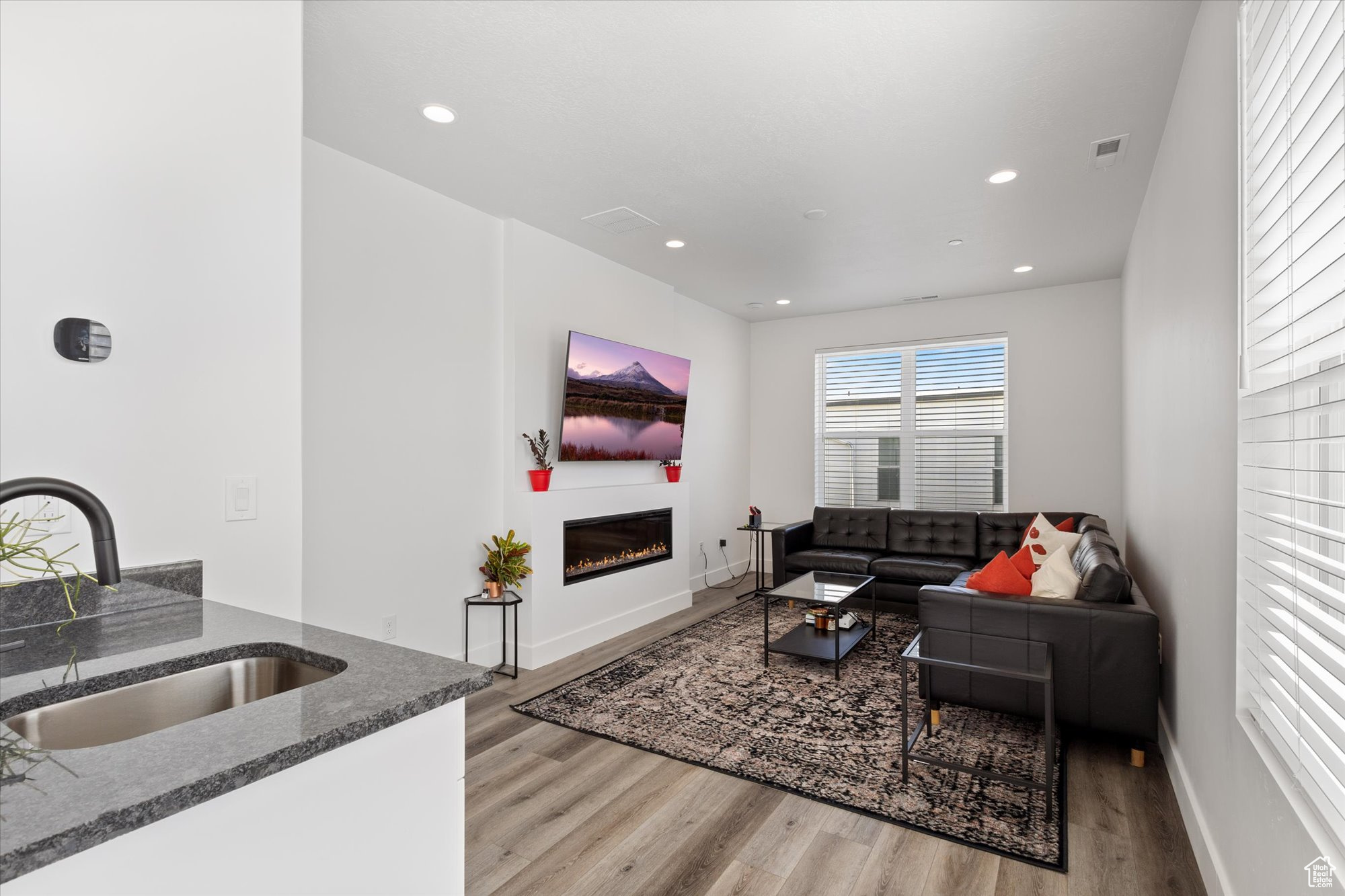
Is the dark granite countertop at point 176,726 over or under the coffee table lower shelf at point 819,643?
over

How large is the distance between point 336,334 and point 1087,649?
3.57m

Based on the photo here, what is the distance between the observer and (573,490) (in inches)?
166

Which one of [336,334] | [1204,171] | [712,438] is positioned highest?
[1204,171]

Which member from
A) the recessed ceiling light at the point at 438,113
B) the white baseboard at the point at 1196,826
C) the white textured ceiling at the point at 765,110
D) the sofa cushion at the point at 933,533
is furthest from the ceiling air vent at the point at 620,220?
the white baseboard at the point at 1196,826

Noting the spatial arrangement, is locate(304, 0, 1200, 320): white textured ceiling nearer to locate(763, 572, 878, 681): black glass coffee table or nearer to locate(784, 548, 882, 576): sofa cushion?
locate(763, 572, 878, 681): black glass coffee table

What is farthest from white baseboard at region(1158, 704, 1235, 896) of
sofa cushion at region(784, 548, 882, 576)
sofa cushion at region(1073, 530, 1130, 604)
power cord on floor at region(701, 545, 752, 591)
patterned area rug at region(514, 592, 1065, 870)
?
power cord on floor at region(701, 545, 752, 591)

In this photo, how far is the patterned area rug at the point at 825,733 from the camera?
230 cm

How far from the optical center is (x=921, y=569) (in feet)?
16.2

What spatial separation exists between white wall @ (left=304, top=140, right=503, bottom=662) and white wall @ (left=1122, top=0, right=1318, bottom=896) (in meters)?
3.28

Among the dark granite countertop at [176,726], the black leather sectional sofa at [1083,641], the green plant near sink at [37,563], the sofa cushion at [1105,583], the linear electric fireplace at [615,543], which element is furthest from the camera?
the linear electric fireplace at [615,543]

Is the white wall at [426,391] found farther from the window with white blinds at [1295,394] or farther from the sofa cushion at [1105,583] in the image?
the window with white blinds at [1295,394]

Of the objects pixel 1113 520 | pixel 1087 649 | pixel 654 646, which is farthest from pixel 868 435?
pixel 1087 649

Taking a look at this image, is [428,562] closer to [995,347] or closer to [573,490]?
[573,490]

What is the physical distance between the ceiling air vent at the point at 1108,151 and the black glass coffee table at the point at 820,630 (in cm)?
250
